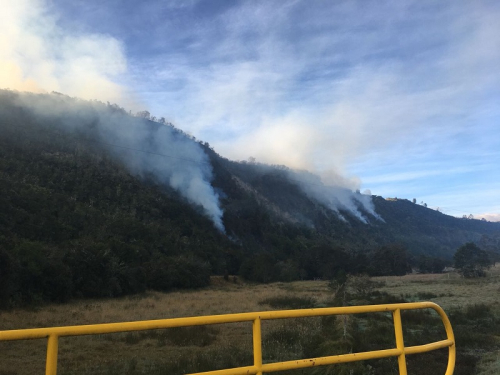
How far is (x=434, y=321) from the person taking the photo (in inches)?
594

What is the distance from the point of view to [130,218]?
5275 cm

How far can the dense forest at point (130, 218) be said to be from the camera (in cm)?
3083

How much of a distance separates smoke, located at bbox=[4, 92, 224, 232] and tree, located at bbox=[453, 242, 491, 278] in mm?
40309

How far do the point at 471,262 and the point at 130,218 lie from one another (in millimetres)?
44571

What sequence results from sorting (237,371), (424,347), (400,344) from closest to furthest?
(237,371) < (400,344) < (424,347)

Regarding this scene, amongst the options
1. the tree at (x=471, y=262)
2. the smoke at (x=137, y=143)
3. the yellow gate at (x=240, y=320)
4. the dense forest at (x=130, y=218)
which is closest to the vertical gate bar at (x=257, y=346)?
the yellow gate at (x=240, y=320)

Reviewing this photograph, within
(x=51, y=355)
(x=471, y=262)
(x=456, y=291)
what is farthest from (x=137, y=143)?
(x=51, y=355)

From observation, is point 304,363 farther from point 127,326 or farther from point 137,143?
point 137,143

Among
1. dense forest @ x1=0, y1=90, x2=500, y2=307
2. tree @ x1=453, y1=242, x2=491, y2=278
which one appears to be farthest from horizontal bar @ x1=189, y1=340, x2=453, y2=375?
tree @ x1=453, y1=242, x2=491, y2=278

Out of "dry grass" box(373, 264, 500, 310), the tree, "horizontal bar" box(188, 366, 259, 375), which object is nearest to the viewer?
"horizontal bar" box(188, 366, 259, 375)

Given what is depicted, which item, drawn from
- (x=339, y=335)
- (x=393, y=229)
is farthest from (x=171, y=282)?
(x=393, y=229)

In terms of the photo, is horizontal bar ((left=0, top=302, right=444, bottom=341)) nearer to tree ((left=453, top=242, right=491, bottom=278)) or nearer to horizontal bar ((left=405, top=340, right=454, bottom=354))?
horizontal bar ((left=405, top=340, right=454, bottom=354))

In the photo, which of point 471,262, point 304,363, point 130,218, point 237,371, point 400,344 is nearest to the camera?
point 237,371

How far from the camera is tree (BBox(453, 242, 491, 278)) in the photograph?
4772 centimetres
